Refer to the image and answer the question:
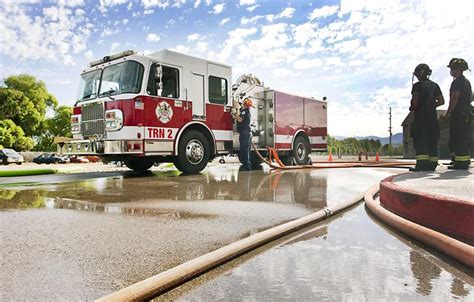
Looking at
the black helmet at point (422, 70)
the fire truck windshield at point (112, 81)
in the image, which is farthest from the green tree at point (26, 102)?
the black helmet at point (422, 70)

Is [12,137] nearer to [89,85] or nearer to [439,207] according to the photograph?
[89,85]

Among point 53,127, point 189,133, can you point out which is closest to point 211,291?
point 189,133

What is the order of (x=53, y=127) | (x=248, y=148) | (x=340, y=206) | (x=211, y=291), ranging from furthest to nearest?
(x=53, y=127) < (x=248, y=148) < (x=340, y=206) < (x=211, y=291)

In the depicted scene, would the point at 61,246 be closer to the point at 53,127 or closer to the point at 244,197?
the point at 244,197

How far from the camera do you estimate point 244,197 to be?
518cm

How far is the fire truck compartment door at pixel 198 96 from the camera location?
929 centimetres

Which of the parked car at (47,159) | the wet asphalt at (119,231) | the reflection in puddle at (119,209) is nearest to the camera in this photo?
the wet asphalt at (119,231)

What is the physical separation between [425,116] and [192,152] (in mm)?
5188

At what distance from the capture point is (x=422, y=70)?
22.4 ft

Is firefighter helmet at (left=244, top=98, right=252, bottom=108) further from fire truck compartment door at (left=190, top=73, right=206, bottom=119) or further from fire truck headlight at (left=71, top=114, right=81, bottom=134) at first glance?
fire truck headlight at (left=71, top=114, right=81, bottom=134)

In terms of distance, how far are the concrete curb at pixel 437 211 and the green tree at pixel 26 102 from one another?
4608 centimetres

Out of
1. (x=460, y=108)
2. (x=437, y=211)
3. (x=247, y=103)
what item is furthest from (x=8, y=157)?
(x=437, y=211)

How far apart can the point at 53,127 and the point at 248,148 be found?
48898 mm

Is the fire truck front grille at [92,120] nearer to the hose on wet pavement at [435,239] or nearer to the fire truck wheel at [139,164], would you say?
the fire truck wheel at [139,164]
